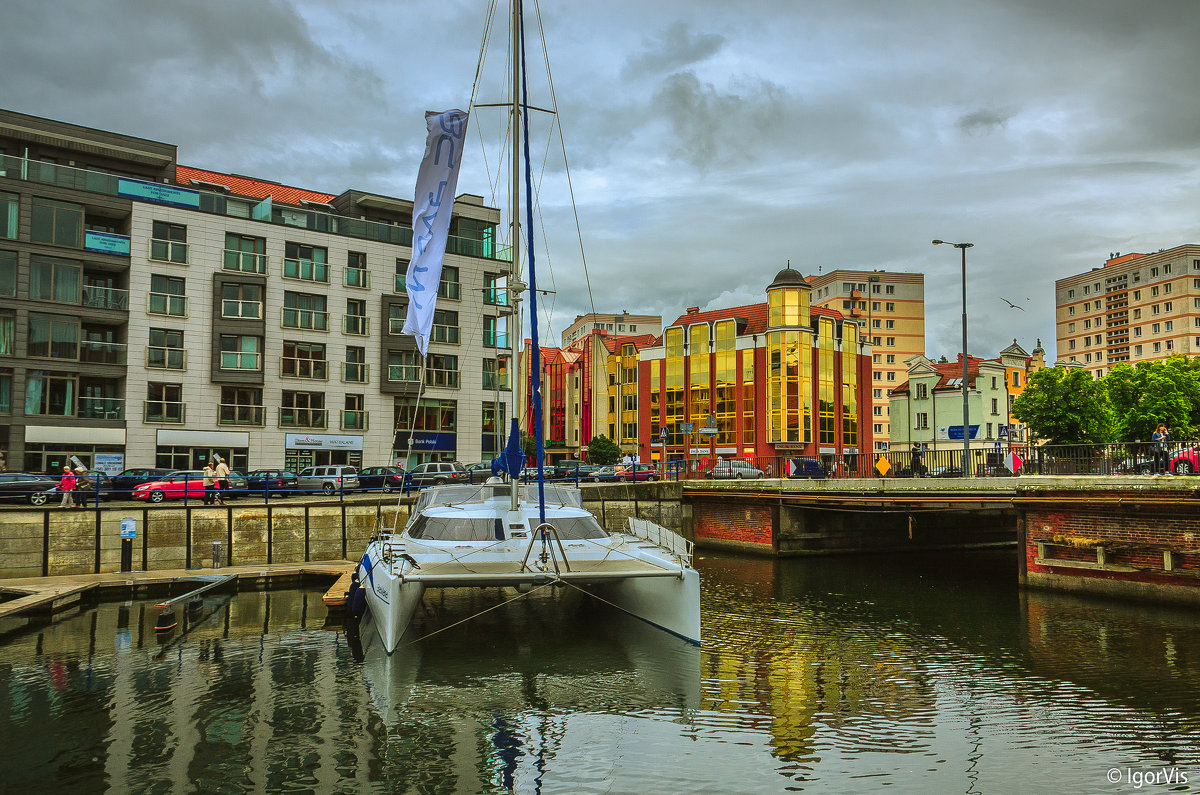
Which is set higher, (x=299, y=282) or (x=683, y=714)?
(x=299, y=282)

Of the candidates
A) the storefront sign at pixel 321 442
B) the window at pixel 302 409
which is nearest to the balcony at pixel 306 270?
A: the window at pixel 302 409

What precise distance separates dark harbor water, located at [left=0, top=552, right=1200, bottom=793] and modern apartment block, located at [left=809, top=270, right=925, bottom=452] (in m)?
85.1

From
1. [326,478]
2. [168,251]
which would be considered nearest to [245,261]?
[168,251]

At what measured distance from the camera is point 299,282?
43.4 meters

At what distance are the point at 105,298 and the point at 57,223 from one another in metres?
3.72

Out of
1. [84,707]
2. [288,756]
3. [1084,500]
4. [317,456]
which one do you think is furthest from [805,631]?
[317,456]

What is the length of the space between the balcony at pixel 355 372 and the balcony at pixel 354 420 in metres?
1.66

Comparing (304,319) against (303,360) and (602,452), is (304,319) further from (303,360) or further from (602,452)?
(602,452)

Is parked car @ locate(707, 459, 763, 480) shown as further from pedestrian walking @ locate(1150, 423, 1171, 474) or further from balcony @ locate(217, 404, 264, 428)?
balcony @ locate(217, 404, 264, 428)

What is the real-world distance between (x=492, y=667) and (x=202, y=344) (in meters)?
33.5

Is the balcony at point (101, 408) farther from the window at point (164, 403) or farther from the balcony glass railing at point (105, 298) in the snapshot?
the balcony glass railing at point (105, 298)

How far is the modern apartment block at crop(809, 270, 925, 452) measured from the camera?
99.8 metres

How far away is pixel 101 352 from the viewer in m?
38.4

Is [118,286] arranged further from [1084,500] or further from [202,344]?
[1084,500]
